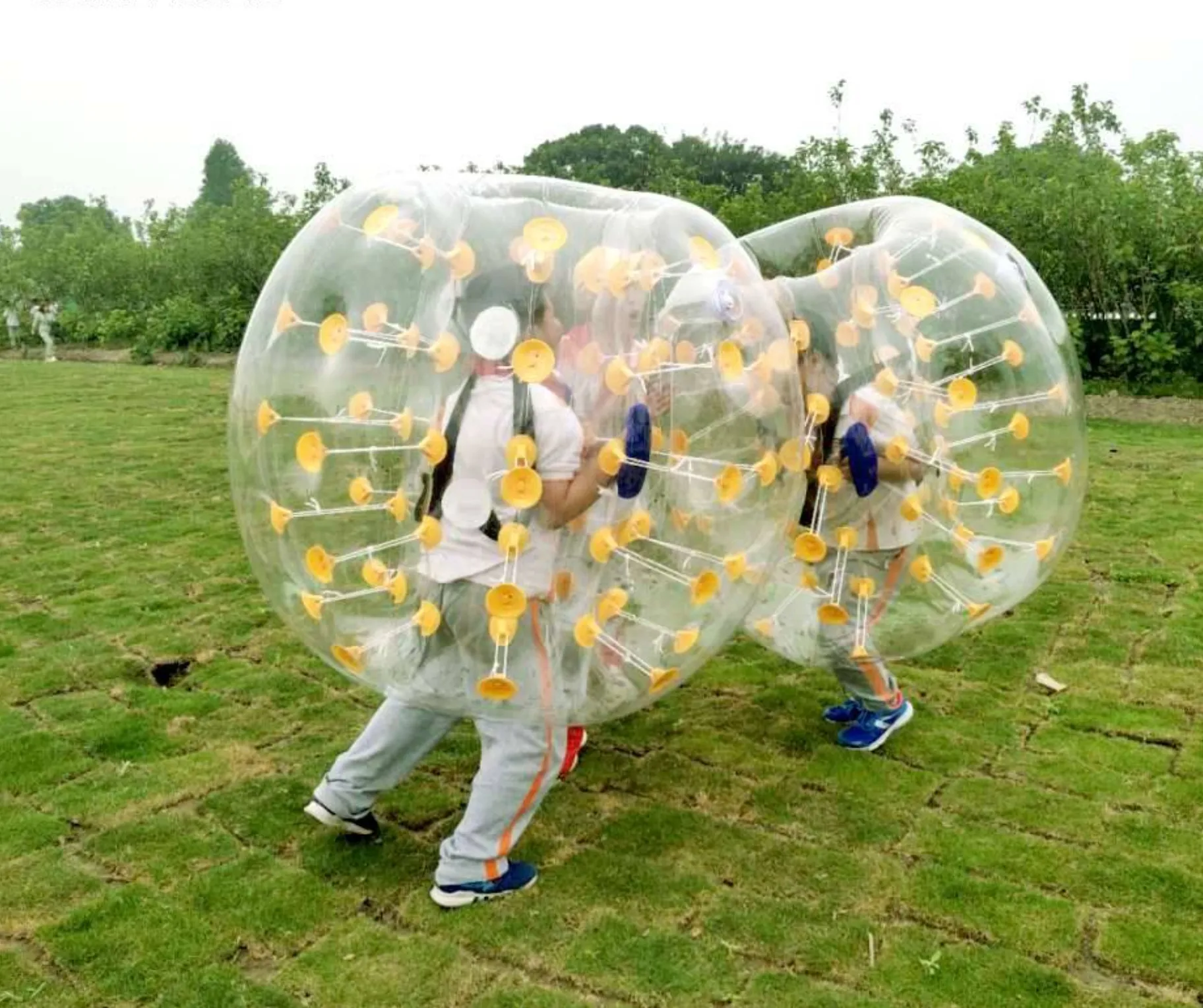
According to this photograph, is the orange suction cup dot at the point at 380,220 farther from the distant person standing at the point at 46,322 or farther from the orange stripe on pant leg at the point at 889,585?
the distant person standing at the point at 46,322

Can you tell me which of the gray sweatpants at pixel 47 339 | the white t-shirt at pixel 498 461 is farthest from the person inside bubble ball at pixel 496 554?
the gray sweatpants at pixel 47 339

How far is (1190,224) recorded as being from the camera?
13.5 metres

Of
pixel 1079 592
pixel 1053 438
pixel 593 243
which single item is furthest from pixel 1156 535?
pixel 593 243

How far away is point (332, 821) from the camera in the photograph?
364 cm

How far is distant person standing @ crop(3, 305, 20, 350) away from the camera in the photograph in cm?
2698

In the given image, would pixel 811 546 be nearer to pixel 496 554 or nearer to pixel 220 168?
pixel 496 554

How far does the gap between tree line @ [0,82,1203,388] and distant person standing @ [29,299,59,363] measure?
596mm

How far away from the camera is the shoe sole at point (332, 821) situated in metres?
3.63

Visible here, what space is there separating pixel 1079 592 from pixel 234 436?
4.90 metres

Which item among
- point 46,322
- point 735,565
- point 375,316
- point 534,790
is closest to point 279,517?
point 375,316

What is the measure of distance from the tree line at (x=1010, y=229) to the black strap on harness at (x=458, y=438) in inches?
493

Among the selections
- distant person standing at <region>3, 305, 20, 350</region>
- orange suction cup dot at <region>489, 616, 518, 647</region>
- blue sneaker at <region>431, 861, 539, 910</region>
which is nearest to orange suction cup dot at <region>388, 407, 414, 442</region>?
orange suction cup dot at <region>489, 616, 518, 647</region>

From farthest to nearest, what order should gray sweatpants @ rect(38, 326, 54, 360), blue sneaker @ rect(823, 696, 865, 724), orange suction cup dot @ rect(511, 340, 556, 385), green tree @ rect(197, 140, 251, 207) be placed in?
1. green tree @ rect(197, 140, 251, 207)
2. gray sweatpants @ rect(38, 326, 54, 360)
3. blue sneaker @ rect(823, 696, 865, 724)
4. orange suction cup dot @ rect(511, 340, 556, 385)

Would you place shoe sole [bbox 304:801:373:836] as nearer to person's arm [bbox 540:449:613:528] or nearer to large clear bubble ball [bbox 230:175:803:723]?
large clear bubble ball [bbox 230:175:803:723]
